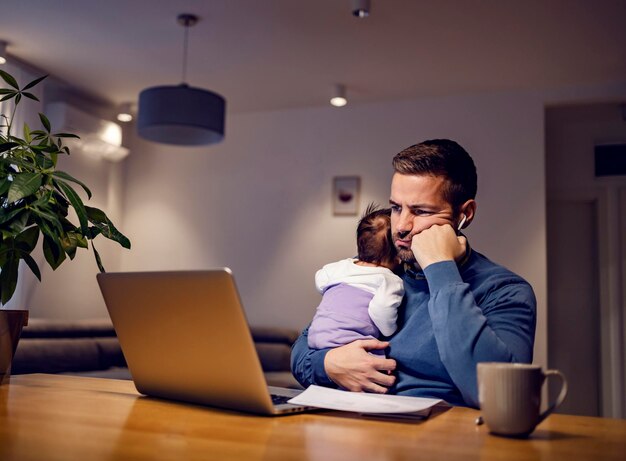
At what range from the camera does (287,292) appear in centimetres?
555

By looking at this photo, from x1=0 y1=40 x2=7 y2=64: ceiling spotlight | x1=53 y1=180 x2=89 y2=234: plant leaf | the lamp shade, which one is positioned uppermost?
x1=0 y1=40 x2=7 y2=64: ceiling spotlight

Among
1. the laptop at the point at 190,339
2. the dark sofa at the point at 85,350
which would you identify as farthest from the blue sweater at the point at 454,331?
the dark sofa at the point at 85,350

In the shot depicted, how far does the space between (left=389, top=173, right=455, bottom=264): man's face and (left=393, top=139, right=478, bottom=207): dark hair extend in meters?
0.02

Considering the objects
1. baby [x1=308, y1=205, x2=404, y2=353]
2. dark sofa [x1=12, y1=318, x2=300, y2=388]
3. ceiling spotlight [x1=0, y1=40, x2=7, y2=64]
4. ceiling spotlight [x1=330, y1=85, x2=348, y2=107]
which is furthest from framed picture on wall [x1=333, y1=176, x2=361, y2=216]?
baby [x1=308, y1=205, x2=404, y2=353]

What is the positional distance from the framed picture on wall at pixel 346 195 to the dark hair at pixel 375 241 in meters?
3.14

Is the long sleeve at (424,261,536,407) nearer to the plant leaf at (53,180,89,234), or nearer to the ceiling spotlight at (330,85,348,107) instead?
the plant leaf at (53,180,89,234)

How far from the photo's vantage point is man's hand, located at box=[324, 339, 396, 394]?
4.65 feet

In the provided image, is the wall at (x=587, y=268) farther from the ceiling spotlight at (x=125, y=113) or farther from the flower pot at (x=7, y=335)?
the flower pot at (x=7, y=335)

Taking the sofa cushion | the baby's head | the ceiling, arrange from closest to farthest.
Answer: the baby's head < the ceiling < the sofa cushion

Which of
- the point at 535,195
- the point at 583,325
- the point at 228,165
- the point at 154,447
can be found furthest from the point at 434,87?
the point at 154,447

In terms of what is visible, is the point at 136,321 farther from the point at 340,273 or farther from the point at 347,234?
the point at 347,234

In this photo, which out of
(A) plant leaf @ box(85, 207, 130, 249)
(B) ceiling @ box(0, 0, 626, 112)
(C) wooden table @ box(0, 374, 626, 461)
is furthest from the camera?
(B) ceiling @ box(0, 0, 626, 112)

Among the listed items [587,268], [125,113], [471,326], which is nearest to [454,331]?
[471,326]

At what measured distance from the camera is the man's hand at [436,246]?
1.43 meters
